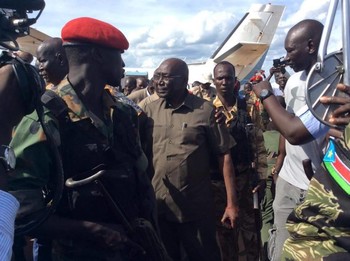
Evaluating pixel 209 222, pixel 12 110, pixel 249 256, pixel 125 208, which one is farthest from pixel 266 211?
pixel 12 110

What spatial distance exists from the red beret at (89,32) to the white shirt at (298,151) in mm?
1423

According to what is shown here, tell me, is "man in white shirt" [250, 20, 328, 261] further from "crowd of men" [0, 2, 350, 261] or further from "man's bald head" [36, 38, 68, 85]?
"man's bald head" [36, 38, 68, 85]

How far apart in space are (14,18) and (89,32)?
1139 mm

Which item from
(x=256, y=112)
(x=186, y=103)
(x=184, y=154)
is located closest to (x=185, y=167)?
(x=184, y=154)

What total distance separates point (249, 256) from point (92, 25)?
10.2 feet

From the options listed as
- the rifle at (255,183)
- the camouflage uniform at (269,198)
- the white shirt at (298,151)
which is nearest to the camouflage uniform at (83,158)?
the white shirt at (298,151)

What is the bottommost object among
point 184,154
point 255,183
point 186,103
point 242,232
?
point 242,232

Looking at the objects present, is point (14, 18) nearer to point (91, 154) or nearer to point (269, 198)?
point (91, 154)

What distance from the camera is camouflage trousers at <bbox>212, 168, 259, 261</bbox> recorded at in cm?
471

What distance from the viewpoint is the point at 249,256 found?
15.9ft

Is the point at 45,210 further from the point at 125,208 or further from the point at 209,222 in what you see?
the point at 209,222

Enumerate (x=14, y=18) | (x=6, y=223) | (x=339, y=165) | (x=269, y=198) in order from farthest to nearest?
(x=269, y=198), (x=339, y=165), (x=14, y=18), (x=6, y=223)

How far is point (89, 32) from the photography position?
2.50 metres

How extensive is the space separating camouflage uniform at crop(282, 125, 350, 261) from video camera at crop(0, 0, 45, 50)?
1.00m
